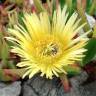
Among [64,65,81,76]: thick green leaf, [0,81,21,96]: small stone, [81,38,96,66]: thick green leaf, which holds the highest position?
[81,38,96,66]: thick green leaf

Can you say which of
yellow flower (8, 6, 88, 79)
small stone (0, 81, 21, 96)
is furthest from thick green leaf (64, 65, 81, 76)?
small stone (0, 81, 21, 96)

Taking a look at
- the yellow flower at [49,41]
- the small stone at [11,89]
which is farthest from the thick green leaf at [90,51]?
the small stone at [11,89]

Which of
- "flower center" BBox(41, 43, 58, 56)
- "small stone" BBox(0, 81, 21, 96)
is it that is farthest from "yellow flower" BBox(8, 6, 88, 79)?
"small stone" BBox(0, 81, 21, 96)

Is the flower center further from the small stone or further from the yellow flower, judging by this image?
the small stone

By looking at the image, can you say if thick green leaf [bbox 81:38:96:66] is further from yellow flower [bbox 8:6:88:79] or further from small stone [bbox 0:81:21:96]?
small stone [bbox 0:81:21:96]

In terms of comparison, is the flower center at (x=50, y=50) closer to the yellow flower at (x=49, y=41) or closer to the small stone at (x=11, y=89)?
the yellow flower at (x=49, y=41)

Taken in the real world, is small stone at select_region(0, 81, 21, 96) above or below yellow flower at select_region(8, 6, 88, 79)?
below

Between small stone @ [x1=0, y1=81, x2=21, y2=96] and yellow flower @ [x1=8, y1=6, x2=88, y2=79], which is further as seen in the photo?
small stone @ [x1=0, y1=81, x2=21, y2=96]
